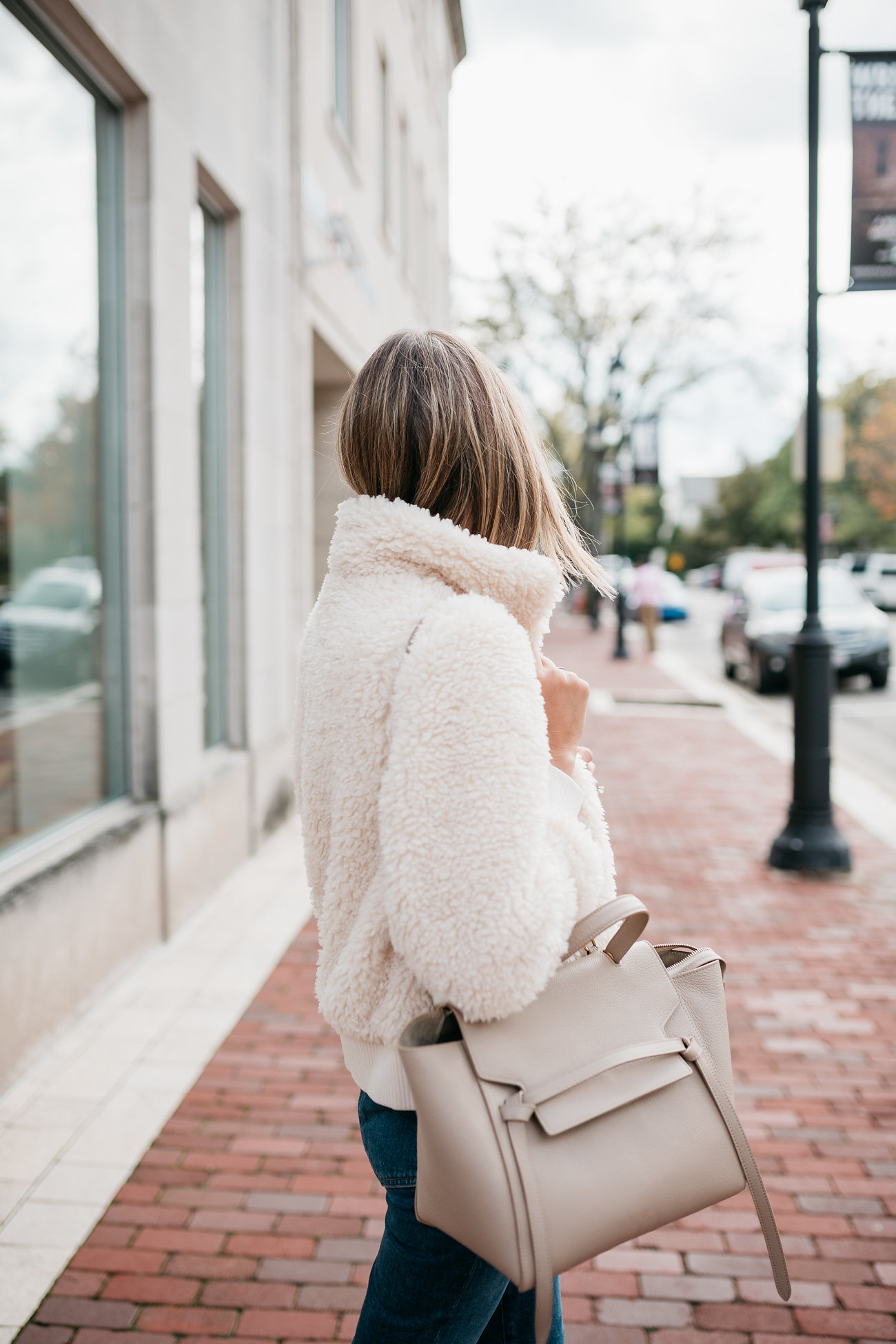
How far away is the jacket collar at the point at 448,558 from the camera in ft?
4.67

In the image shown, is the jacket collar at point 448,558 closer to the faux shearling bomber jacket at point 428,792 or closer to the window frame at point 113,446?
the faux shearling bomber jacket at point 428,792

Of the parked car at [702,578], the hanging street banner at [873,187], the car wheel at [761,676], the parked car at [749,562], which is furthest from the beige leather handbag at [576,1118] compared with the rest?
the parked car at [702,578]

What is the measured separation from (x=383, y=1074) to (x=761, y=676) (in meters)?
14.8

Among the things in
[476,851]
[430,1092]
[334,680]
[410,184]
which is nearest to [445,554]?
[334,680]

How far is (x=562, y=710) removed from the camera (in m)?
1.52

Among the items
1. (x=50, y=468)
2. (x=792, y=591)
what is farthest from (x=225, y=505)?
(x=792, y=591)

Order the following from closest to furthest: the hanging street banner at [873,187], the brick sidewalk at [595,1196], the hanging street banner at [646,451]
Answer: the brick sidewalk at [595,1196] < the hanging street banner at [873,187] < the hanging street banner at [646,451]

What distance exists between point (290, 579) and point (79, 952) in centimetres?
429

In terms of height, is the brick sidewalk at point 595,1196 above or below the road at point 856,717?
below

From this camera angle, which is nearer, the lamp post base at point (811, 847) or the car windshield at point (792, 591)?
the lamp post base at point (811, 847)

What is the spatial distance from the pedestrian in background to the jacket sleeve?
2149 centimetres

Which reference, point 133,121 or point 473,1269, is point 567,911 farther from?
point 133,121

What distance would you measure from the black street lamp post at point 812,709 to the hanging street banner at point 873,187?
0.45 metres

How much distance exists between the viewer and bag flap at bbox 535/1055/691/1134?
1.28 meters
